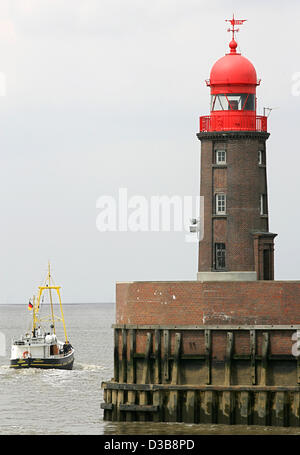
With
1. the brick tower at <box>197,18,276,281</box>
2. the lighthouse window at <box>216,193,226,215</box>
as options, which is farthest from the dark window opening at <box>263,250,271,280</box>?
the lighthouse window at <box>216,193,226,215</box>

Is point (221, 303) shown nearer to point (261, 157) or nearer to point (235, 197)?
point (235, 197)

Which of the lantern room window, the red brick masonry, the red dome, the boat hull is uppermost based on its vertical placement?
the red dome

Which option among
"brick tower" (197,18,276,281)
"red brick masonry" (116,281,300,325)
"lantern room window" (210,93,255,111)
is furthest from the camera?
"lantern room window" (210,93,255,111)

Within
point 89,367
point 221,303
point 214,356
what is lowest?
point 89,367

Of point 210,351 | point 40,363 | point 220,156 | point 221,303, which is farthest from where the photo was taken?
point 40,363

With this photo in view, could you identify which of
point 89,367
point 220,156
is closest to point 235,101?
point 220,156

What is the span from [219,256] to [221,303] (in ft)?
18.0

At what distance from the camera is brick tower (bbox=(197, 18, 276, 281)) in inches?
1917

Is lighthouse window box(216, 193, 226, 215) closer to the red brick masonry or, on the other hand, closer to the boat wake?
the red brick masonry

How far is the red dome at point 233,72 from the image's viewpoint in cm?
4922

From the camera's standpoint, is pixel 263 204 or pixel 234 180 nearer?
pixel 234 180

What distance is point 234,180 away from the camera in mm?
48938

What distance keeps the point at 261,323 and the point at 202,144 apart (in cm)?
931

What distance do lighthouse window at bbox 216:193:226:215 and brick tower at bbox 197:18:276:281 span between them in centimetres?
2
